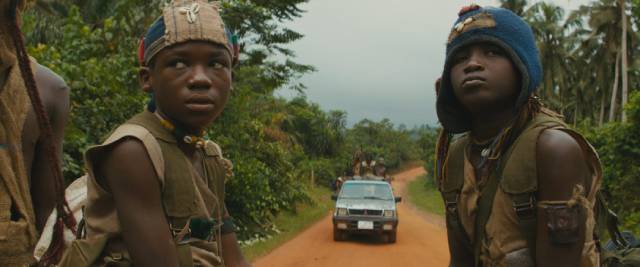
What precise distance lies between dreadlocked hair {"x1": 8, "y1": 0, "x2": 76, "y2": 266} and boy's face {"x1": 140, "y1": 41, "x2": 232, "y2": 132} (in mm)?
382

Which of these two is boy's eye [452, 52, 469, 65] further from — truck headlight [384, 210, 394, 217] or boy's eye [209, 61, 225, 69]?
truck headlight [384, 210, 394, 217]

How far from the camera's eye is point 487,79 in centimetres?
204

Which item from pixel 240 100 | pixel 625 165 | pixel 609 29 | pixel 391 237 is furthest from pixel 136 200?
pixel 609 29

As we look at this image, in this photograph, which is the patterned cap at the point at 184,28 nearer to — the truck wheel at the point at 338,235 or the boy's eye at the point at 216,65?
the boy's eye at the point at 216,65

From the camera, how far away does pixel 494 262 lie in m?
2.00

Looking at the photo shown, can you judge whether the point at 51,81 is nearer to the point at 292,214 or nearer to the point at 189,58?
the point at 189,58

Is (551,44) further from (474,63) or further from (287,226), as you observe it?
Result: (474,63)

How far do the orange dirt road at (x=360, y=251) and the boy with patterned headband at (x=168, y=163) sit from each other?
782cm

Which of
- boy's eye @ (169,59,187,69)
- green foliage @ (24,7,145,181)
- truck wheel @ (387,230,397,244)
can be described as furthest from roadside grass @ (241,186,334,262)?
boy's eye @ (169,59,187,69)

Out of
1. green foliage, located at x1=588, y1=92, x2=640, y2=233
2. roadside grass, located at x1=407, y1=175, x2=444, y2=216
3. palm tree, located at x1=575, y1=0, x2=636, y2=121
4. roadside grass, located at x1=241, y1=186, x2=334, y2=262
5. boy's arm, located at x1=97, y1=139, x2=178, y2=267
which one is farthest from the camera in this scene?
palm tree, located at x1=575, y1=0, x2=636, y2=121

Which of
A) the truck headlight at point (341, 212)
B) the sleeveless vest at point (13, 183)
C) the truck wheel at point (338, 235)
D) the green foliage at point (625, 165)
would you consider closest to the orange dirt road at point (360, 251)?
the truck wheel at point (338, 235)

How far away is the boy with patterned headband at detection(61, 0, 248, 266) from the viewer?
5.53 feet

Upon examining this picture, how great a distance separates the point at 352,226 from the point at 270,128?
4404mm

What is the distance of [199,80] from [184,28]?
189 mm
